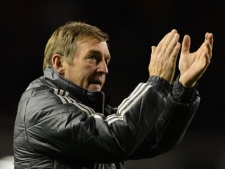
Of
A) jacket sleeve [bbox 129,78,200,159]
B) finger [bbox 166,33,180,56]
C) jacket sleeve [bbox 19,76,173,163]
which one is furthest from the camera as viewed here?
jacket sleeve [bbox 129,78,200,159]

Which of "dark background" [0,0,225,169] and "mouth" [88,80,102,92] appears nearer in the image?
"mouth" [88,80,102,92]

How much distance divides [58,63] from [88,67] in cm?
9

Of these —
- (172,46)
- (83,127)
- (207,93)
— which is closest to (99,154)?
(83,127)

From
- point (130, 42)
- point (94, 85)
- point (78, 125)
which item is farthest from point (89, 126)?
point (130, 42)

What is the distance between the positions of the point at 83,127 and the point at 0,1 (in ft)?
7.30

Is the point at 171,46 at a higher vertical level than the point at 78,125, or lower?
higher

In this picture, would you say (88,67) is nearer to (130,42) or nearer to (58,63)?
(58,63)

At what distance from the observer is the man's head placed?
1.50 metres

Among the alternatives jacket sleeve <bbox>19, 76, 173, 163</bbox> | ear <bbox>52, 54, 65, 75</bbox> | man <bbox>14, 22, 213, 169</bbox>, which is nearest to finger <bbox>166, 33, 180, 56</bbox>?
man <bbox>14, 22, 213, 169</bbox>

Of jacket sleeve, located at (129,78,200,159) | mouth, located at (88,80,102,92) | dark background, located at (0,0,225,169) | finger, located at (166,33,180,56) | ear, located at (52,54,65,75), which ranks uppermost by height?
finger, located at (166,33,180,56)

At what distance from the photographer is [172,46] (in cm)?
145

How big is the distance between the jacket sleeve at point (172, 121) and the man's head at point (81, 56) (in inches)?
8.4

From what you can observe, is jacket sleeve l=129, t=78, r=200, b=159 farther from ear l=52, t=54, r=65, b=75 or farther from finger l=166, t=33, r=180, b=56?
ear l=52, t=54, r=65, b=75

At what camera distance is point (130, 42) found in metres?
3.36
